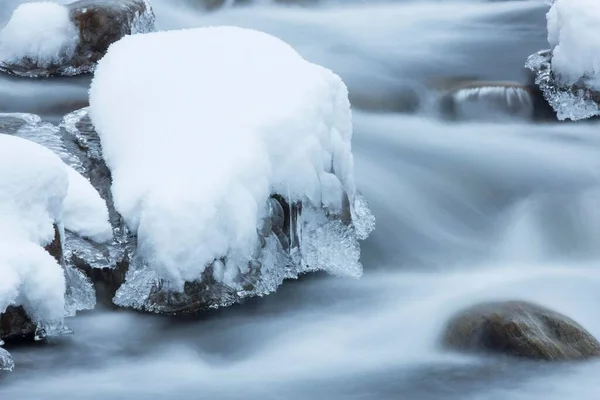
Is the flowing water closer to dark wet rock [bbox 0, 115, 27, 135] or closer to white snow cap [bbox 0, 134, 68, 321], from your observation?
white snow cap [bbox 0, 134, 68, 321]

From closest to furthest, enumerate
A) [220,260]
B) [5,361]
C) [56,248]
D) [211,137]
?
1. [5,361]
2. [56,248]
3. [220,260]
4. [211,137]

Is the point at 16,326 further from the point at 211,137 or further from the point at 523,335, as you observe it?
the point at 523,335

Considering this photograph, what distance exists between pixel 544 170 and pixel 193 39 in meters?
2.72

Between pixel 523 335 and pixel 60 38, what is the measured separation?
4852 millimetres

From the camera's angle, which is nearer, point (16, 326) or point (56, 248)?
point (16, 326)

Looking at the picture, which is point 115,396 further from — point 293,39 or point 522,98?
point 293,39

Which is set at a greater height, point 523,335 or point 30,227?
point 30,227

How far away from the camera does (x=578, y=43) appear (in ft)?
25.1

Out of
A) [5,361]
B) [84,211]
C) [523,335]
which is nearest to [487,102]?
[523,335]

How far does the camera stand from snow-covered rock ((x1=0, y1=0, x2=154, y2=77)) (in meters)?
7.59

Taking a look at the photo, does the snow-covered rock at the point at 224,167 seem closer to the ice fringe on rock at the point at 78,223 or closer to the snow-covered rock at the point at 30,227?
the ice fringe on rock at the point at 78,223

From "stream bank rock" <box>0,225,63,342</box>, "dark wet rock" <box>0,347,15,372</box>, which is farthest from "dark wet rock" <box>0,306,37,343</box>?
"dark wet rock" <box>0,347,15,372</box>

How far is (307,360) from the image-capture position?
4.30m

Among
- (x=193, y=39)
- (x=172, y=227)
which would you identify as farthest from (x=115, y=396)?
(x=193, y=39)
